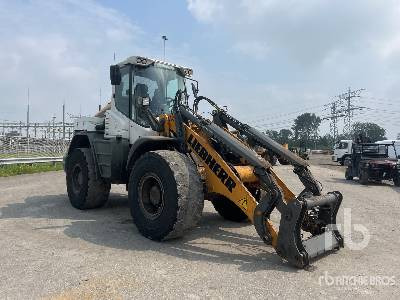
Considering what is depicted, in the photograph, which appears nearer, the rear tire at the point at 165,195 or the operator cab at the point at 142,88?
the rear tire at the point at 165,195

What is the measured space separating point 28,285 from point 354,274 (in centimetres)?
379

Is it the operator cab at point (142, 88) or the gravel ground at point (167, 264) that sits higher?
the operator cab at point (142, 88)

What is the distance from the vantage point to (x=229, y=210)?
324 inches

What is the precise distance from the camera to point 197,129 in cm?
704

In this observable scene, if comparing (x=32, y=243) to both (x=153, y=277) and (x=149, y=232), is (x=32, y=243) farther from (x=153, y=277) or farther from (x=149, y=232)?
(x=153, y=277)

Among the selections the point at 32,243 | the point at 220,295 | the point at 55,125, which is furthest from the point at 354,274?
the point at 55,125

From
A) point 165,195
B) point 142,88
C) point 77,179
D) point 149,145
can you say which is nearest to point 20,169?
point 77,179

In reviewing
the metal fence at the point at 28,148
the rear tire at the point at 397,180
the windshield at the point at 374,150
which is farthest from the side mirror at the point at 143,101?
the metal fence at the point at 28,148

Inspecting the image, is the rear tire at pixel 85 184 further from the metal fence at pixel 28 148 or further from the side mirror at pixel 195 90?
the metal fence at pixel 28 148

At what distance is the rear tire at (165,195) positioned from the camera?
20.0ft

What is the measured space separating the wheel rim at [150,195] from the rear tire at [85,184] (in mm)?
2475

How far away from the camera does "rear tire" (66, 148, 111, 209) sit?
8.94 metres

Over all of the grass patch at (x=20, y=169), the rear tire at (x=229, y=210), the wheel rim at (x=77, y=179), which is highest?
the wheel rim at (x=77, y=179)

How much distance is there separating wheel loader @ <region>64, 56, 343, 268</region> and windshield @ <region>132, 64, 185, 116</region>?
20mm
